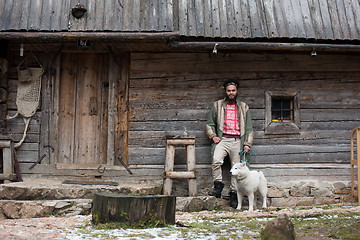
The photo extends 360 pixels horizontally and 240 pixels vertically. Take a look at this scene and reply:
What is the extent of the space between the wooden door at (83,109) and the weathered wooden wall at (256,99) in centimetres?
66

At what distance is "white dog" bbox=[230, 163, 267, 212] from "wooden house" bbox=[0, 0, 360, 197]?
834 millimetres

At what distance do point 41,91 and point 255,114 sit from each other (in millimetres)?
4072

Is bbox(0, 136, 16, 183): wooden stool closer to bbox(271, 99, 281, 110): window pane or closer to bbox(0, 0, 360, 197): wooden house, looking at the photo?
bbox(0, 0, 360, 197): wooden house

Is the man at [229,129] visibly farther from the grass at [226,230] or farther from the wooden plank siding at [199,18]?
the grass at [226,230]

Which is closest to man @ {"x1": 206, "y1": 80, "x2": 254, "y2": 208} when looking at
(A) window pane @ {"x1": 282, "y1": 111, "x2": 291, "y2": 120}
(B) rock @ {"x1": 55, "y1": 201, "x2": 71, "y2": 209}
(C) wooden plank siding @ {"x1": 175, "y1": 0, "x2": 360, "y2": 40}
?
(A) window pane @ {"x1": 282, "y1": 111, "x2": 291, "y2": 120}

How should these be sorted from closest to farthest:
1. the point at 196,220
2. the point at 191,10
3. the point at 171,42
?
the point at 196,220 → the point at 171,42 → the point at 191,10

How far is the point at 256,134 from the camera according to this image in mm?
8484

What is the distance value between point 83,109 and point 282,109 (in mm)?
3840

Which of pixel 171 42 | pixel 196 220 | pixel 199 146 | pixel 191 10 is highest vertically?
pixel 191 10

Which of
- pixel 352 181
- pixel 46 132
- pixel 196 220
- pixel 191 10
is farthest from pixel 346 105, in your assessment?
pixel 46 132

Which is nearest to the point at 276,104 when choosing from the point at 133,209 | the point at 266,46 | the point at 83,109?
the point at 266,46

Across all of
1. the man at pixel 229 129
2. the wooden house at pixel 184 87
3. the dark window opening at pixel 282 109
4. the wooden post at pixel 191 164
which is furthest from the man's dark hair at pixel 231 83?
the wooden post at pixel 191 164

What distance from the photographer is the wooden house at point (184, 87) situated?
8.16 m

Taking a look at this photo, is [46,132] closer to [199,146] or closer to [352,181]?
[199,146]
